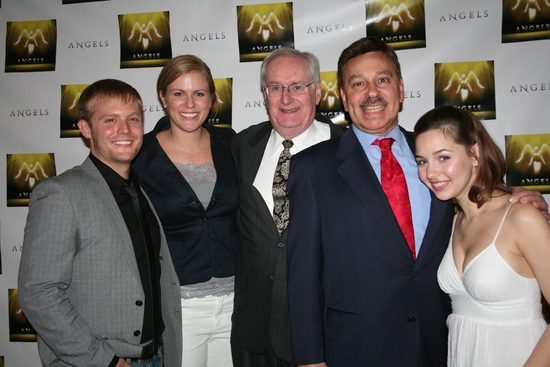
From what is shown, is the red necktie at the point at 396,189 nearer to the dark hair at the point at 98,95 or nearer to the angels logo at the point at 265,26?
the dark hair at the point at 98,95

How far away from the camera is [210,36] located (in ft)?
9.53

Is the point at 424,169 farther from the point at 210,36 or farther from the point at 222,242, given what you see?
the point at 210,36

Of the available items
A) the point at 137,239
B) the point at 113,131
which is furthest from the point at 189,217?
the point at 113,131

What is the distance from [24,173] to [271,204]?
220 cm

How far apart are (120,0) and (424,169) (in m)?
2.58

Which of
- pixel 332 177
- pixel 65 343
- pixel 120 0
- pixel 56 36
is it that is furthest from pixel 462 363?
pixel 56 36

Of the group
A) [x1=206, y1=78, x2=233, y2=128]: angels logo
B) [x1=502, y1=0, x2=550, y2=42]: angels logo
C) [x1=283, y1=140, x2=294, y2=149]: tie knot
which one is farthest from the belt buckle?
[x1=502, y1=0, x2=550, y2=42]: angels logo

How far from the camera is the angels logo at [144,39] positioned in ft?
9.66

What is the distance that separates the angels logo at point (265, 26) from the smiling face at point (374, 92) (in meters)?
1.21

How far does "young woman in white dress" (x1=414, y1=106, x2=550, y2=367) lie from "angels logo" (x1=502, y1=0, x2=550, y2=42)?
153cm

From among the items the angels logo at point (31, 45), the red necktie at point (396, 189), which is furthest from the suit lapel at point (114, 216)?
the angels logo at point (31, 45)

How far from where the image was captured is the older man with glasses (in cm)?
190

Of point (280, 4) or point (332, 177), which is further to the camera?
point (280, 4)

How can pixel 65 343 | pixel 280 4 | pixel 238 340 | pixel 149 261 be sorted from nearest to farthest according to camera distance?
pixel 65 343, pixel 149 261, pixel 238 340, pixel 280 4
